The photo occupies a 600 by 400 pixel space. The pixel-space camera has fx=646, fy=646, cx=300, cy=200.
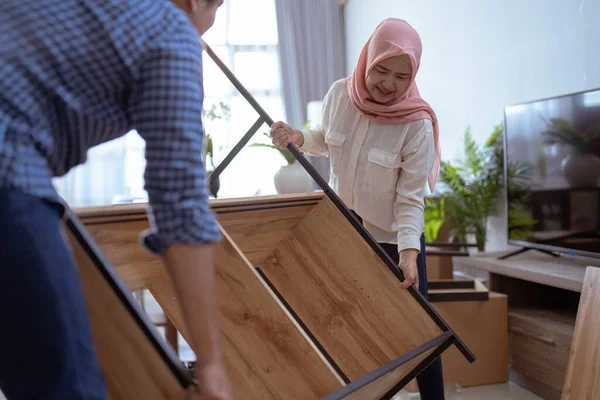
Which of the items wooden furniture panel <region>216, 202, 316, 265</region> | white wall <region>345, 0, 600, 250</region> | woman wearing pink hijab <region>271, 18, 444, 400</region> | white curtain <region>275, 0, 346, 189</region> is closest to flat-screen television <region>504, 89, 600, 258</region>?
white wall <region>345, 0, 600, 250</region>

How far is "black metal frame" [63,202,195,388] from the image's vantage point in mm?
872

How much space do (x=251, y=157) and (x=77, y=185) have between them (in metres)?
1.35

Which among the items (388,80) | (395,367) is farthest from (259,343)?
(388,80)

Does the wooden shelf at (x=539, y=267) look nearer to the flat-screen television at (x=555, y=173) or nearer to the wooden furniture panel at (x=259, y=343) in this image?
the flat-screen television at (x=555, y=173)

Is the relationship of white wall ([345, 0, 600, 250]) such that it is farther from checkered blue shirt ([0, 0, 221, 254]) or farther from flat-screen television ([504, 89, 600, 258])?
checkered blue shirt ([0, 0, 221, 254])

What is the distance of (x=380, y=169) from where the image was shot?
1.77m

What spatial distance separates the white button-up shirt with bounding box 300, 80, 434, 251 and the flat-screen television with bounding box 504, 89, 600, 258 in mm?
908

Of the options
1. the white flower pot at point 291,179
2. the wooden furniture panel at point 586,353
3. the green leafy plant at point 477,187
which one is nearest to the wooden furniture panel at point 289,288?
the wooden furniture panel at point 586,353

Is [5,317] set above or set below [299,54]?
below

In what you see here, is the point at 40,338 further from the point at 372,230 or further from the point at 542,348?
the point at 542,348

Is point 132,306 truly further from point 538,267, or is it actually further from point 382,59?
point 538,267

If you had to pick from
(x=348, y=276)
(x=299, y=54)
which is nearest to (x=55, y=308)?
(x=348, y=276)

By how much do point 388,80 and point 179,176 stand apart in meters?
1.11

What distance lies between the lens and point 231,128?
5176 mm
